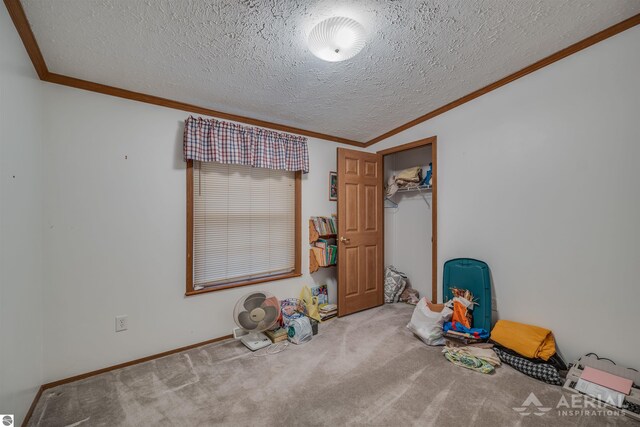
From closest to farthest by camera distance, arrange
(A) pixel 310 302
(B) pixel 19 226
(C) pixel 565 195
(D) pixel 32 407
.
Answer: (B) pixel 19 226 → (D) pixel 32 407 → (C) pixel 565 195 → (A) pixel 310 302

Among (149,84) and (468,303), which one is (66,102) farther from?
(468,303)

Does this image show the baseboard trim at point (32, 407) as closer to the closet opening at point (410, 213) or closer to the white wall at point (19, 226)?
the white wall at point (19, 226)

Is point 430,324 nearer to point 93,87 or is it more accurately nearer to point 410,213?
point 410,213

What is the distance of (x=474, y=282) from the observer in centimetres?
252

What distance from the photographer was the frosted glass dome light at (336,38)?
4.90 feet

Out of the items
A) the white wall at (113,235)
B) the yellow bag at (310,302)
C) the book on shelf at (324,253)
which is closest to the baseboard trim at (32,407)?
the white wall at (113,235)

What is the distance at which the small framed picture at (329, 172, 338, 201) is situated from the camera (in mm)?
3490

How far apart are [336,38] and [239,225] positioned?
6.57 feet

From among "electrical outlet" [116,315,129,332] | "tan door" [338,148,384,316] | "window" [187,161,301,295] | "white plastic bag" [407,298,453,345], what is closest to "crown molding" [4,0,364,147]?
"window" [187,161,301,295]

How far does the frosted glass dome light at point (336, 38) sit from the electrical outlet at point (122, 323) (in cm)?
257

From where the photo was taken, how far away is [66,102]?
1979mm

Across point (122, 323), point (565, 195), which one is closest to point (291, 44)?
point (565, 195)

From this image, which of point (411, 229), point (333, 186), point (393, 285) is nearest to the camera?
point (333, 186)

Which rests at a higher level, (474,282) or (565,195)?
(565,195)
